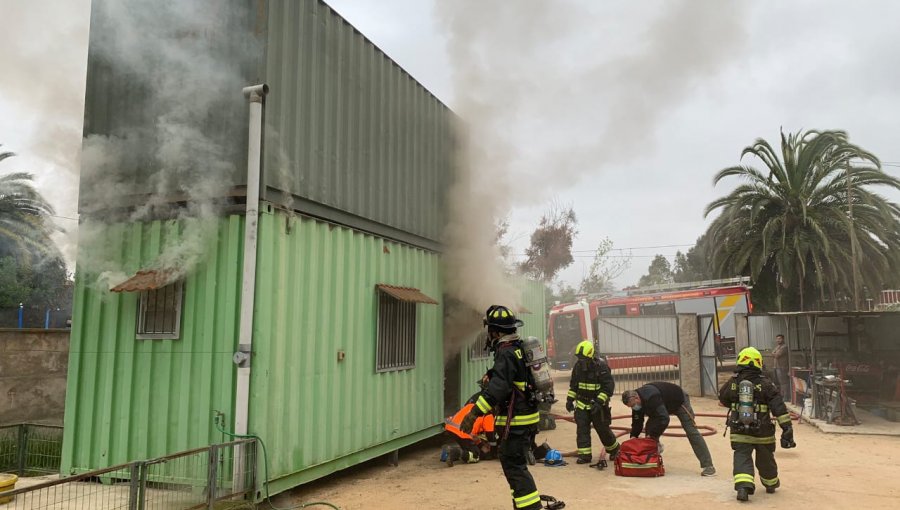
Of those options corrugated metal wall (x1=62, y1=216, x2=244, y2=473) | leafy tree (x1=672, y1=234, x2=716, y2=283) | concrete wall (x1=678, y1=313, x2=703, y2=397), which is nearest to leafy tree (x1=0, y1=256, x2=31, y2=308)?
corrugated metal wall (x1=62, y1=216, x2=244, y2=473)

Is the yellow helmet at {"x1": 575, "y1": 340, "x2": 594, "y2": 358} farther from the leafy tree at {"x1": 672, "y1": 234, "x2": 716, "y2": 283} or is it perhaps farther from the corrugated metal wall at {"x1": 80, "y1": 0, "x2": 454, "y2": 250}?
the leafy tree at {"x1": 672, "y1": 234, "x2": 716, "y2": 283}

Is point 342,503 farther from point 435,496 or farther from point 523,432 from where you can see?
point 523,432

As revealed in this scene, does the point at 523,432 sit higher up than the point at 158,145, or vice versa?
the point at 158,145

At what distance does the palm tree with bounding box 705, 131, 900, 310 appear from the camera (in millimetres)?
19109

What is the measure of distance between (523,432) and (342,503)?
232 cm

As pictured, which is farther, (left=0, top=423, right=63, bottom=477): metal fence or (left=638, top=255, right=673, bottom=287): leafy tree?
(left=638, top=255, right=673, bottom=287): leafy tree

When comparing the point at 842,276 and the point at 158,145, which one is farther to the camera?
the point at 842,276

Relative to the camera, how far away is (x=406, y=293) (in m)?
8.55

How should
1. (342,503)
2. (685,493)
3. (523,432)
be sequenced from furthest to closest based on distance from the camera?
1. (685,493)
2. (342,503)
3. (523,432)

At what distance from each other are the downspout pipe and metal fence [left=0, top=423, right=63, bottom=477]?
267 cm

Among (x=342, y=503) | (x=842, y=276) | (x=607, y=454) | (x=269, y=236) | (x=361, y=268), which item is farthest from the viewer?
(x=842, y=276)

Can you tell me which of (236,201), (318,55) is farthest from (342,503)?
(318,55)

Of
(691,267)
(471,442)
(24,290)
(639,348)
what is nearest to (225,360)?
(471,442)

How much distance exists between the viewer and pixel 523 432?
18.4 ft
